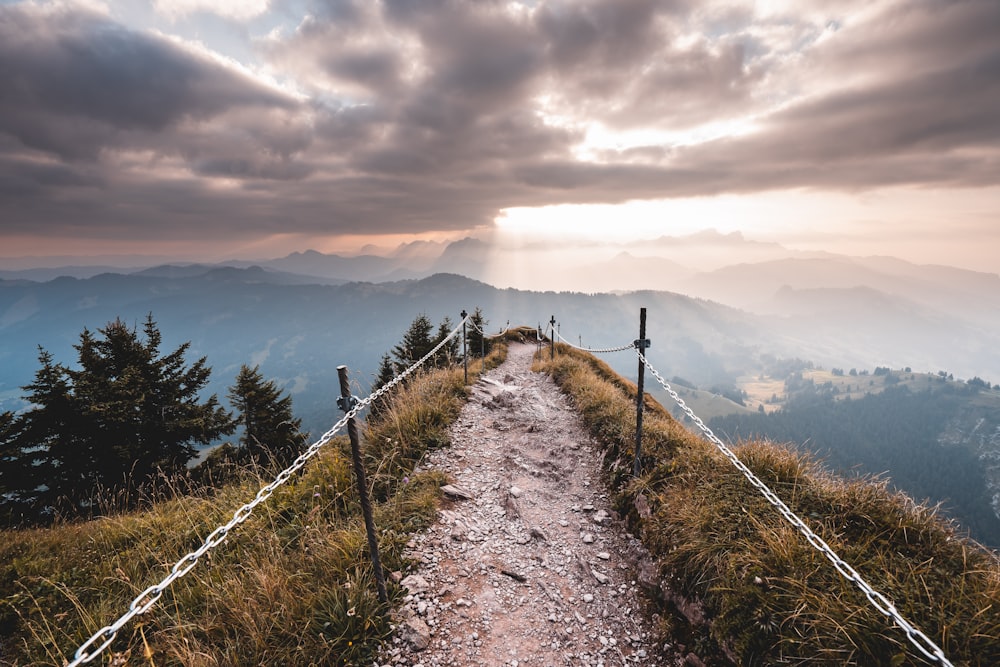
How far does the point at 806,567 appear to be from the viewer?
144 inches

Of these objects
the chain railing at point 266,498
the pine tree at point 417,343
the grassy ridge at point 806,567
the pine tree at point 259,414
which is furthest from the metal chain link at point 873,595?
the pine tree at point 417,343

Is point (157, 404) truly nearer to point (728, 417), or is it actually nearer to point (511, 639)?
point (511, 639)

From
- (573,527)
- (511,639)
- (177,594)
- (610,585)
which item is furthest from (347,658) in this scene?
(573,527)

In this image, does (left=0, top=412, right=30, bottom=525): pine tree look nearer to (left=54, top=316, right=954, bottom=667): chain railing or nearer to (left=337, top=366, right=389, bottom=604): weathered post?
(left=54, top=316, right=954, bottom=667): chain railing

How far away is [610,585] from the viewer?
505 cm

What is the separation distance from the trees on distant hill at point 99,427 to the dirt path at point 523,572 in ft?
41.4

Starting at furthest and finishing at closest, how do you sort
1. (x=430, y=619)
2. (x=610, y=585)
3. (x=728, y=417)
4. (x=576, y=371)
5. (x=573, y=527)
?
1. (x=728, y=417)
2. (x=576, y=371)
3. (x=573, y=527)
4. (x=610, y=585)
5. (x=430, y=619)

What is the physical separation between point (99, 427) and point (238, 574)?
23.2 m

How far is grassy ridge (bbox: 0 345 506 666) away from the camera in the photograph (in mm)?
3684

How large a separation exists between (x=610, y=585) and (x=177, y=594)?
5106mm

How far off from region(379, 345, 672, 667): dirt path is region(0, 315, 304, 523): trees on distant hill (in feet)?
41.4

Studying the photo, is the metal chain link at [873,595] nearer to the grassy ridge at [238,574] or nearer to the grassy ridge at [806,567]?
the grassy ridge at [806,567]

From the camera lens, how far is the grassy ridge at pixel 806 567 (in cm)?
301

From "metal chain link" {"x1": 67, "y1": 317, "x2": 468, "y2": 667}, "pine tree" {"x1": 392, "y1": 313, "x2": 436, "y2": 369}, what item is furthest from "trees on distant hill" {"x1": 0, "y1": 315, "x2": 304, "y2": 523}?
"metal chain link" {"x1": 67, "y1": 317, "x2": 468, "y2": 667}
